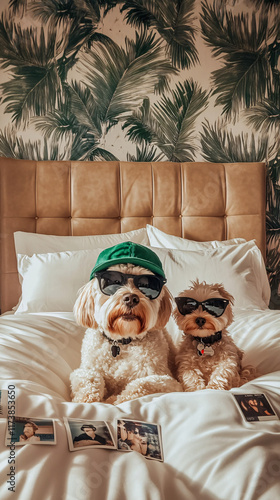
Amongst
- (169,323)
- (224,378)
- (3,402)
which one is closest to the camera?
(3,402)

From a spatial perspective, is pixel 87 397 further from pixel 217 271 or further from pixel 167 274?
pixel 217 271

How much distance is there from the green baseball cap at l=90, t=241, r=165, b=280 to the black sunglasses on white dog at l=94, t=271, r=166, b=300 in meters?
0.04

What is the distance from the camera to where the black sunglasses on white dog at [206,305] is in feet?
3.83

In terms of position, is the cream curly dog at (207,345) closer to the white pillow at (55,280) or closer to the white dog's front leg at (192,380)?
the white dog's front leg at (192,380)

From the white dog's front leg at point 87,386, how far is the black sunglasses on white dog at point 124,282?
243mm

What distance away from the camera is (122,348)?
119cm

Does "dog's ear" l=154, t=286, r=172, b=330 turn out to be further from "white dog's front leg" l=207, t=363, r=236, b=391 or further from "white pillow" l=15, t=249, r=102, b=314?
"white pillow" l=15, t=249, r=102, b=314

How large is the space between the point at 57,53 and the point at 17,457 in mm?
2725

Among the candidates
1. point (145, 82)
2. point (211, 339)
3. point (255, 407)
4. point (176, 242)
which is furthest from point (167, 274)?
point (145, 82)

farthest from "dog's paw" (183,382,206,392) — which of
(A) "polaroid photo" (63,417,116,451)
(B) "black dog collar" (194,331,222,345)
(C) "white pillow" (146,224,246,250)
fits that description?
(C) "white pillow" (146,224,246,250)

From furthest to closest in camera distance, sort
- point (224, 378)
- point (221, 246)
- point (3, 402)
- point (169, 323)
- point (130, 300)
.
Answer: point (221, 246)
point (169, 323)
point (224, 378)
point (130, 300)
point (3, 402)

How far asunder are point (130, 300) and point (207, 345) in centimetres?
33

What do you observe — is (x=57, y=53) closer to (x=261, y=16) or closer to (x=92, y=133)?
(x=92, y=133)

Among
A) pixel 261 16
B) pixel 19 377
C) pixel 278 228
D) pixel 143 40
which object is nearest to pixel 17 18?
pixel 143 40
